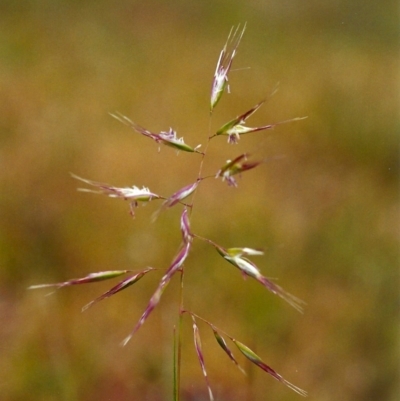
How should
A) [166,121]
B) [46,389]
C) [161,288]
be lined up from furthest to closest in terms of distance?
[166,121], [46,389], [161,288]

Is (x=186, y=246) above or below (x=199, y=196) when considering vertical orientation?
above

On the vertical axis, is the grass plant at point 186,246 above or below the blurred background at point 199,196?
above

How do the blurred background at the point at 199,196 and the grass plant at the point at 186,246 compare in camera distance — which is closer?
the grass plant at the point at 186,246

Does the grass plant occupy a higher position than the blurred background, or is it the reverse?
the grass plant

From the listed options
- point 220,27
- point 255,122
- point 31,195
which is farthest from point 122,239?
point 220,27

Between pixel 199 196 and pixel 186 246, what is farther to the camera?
pixel 199 196

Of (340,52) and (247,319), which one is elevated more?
(340,52)

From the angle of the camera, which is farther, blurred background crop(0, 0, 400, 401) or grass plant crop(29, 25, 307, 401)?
blurred background crop(0, 0, 400, 401)

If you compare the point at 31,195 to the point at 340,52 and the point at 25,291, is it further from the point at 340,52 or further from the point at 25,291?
the point at 340,52
